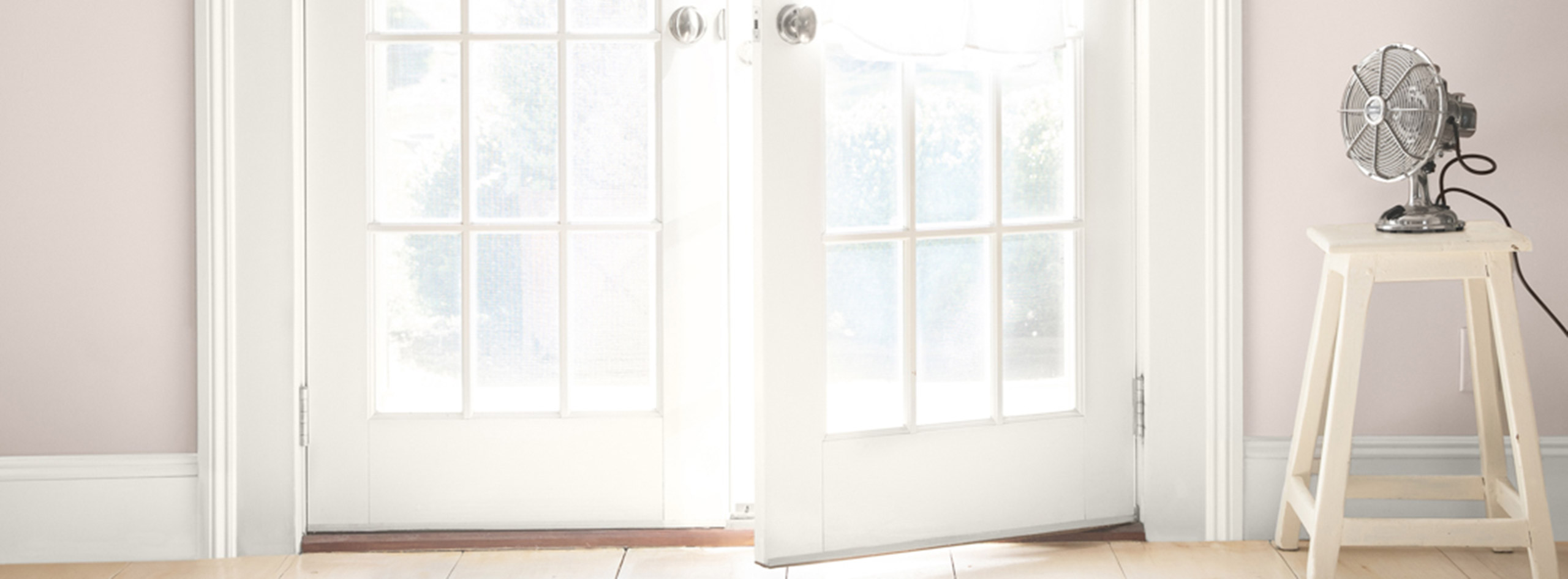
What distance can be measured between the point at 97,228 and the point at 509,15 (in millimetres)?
774

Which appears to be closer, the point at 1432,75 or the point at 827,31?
the point at 1432,75

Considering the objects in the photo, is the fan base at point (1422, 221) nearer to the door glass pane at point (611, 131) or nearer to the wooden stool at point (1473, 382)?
the wooden stool at point (1473, 382)

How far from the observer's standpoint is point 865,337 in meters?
1.89

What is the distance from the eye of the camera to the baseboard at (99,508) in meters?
1.95

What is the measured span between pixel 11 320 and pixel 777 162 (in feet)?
4.33

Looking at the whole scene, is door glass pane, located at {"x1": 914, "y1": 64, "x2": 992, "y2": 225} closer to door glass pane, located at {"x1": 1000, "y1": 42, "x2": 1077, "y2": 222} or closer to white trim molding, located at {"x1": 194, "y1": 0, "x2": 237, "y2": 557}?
door glass pane, located at {"x1": 1000, "y1": 42, "x2": 1077, "y2": 222}

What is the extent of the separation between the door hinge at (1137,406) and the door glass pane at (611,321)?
0.85 m

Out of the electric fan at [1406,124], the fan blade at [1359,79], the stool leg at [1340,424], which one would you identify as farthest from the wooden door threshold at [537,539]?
the fan blade at [1359,79]

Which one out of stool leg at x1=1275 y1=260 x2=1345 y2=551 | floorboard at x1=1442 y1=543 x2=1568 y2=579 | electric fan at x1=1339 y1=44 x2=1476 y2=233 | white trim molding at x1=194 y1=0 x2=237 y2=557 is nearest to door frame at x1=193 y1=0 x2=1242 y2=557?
white trim molding at x1=194 y1=0 x2=237 y2=557

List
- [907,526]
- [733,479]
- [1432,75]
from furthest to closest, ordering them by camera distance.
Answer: [733,479], [907,526], [1432,75]

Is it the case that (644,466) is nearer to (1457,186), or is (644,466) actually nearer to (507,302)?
(507,302)

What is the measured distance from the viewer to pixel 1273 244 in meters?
2.00

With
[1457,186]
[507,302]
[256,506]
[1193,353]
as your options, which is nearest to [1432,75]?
[1457,186]

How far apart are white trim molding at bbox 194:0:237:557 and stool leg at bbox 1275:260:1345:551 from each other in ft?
5.80
